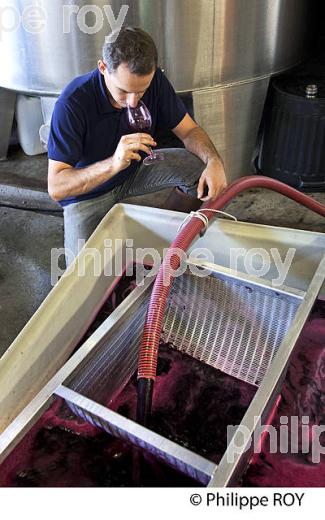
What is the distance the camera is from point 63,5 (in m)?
1.82

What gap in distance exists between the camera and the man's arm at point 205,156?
139 centimetres

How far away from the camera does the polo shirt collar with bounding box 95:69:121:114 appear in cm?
146

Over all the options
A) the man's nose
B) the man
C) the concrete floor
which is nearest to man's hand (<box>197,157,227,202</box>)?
the man

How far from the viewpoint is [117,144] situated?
1575mm

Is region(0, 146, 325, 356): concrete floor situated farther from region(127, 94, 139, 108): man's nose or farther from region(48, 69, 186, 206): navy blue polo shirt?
region(127, 94, 139, 108): man's nose

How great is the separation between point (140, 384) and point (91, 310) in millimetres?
447

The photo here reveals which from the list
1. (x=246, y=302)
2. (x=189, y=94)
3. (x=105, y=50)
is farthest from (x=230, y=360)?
(x=189, y=94)

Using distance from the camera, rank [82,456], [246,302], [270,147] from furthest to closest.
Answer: [270,147] < [246,302] < [82,456]

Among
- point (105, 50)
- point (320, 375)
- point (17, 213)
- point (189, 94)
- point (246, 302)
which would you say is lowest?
point (17, 213)

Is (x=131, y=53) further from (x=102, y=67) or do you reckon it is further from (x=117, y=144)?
(x=117, y=144)

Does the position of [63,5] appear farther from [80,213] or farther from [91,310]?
[91,310]

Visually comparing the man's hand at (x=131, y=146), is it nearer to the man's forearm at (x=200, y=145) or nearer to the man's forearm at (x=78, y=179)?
the man's forearm at (x=78, y=179)

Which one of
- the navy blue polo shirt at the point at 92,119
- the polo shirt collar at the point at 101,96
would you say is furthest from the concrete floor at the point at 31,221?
the polo shirt collar at the point at 101,96

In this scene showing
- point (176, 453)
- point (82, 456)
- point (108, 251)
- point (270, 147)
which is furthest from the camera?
point (270, 147)
